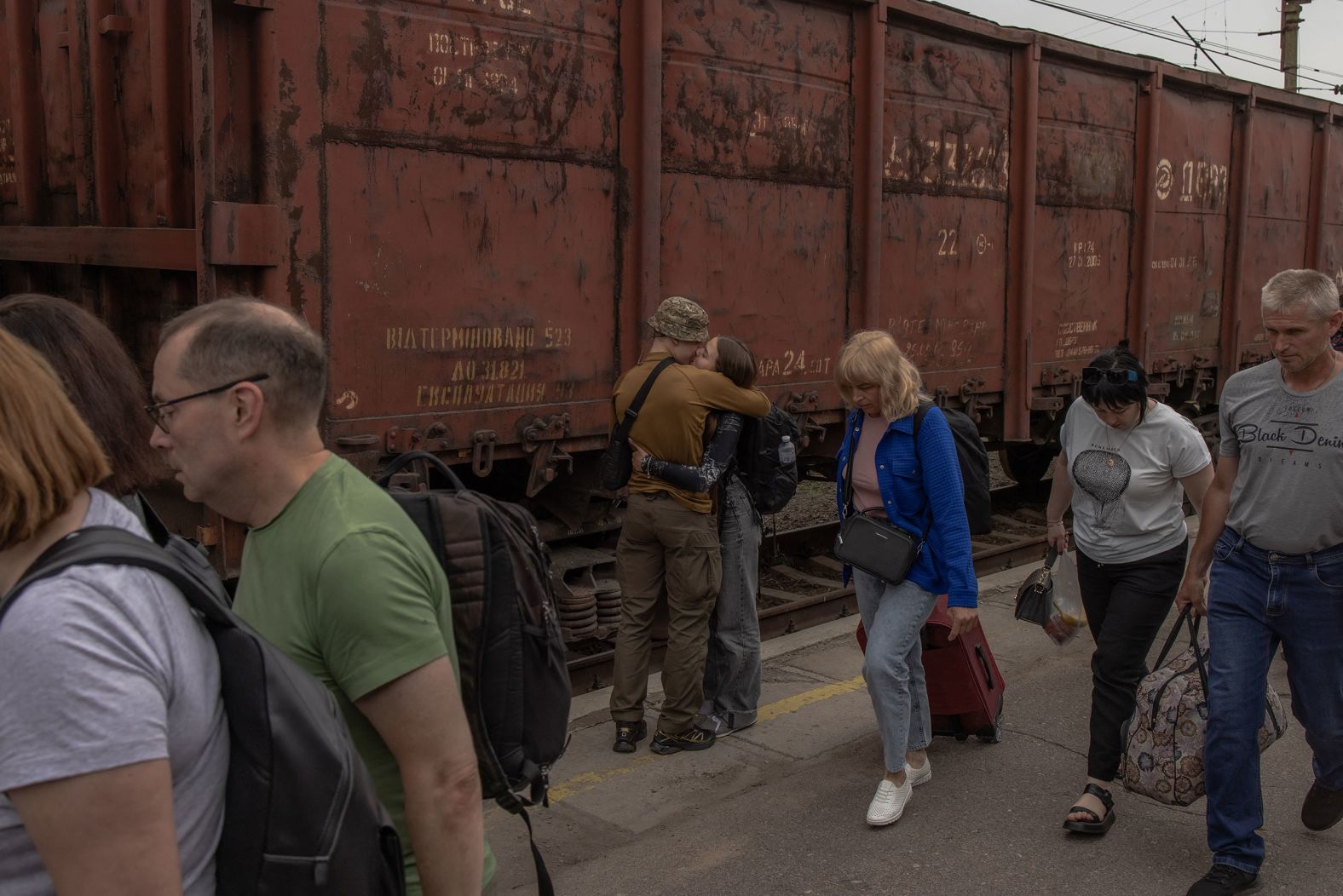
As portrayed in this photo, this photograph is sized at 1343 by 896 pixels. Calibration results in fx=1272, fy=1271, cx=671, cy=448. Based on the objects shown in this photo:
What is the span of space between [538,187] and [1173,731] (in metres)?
3.39

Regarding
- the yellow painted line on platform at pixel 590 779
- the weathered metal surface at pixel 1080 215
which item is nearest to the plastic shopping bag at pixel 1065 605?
the yellow painted line on platform at pixel 590 779

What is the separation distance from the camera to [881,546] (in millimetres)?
4434

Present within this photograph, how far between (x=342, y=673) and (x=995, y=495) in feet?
35.7

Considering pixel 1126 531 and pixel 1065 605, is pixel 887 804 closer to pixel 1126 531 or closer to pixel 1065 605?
pixel 1065 605

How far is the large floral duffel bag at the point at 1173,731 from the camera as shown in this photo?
159 inches

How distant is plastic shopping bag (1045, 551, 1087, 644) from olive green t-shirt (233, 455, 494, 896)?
3548 millimetres

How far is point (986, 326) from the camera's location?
870 cm

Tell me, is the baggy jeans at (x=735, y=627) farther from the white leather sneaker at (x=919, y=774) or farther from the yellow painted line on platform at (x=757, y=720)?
the white leather sneaker at (x=919, y=774)

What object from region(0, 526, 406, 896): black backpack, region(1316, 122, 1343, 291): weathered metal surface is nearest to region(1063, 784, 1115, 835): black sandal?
region(0, 526, 406, 896): black backpack

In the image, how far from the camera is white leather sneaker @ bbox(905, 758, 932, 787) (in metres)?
4.74

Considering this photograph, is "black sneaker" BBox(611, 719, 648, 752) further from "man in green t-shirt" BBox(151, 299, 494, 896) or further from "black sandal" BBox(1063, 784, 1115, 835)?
"man in green t-shirt" BBox(151, 299, 494, 896)

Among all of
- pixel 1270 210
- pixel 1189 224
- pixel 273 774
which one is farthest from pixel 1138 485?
pixel 1270 210

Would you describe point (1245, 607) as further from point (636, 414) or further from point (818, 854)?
point (636, 414)

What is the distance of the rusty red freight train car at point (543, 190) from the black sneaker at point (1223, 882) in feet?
10.4
